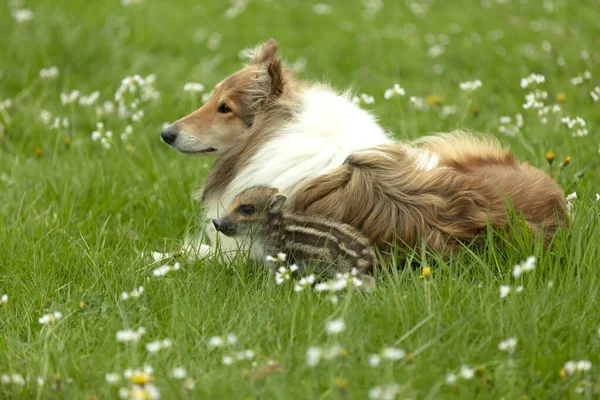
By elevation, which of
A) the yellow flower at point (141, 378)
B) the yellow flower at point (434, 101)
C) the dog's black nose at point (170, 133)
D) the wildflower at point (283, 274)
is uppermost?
the yellow flower at point (141, 378)

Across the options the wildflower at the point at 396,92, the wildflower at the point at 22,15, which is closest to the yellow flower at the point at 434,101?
the wildflower at the point at 396,92

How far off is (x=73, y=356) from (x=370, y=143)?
1832 millimetres

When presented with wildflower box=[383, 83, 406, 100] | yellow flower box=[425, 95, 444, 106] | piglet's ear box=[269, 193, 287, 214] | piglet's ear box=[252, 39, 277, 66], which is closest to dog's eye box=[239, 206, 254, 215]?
piglet's ear box=[269, 193, 287, 214]

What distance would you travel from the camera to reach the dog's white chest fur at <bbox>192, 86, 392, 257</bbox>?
4.05 m

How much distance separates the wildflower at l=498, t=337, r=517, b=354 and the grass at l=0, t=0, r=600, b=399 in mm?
39

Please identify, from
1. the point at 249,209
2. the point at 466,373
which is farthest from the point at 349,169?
the point at 466,373

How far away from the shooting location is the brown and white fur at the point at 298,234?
3717 mm

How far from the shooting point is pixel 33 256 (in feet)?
13.5

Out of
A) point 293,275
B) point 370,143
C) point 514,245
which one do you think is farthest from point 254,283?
point 514,245

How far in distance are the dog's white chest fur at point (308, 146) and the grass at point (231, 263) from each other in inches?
18.7

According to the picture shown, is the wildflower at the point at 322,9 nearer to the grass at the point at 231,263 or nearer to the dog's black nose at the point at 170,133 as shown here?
the grass at the point at 231,263

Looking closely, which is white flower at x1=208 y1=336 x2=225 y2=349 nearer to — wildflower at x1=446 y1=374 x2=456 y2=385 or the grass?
the grass

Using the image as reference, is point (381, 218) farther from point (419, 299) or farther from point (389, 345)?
point (389, 345)

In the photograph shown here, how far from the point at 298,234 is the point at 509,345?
122 centimetres
